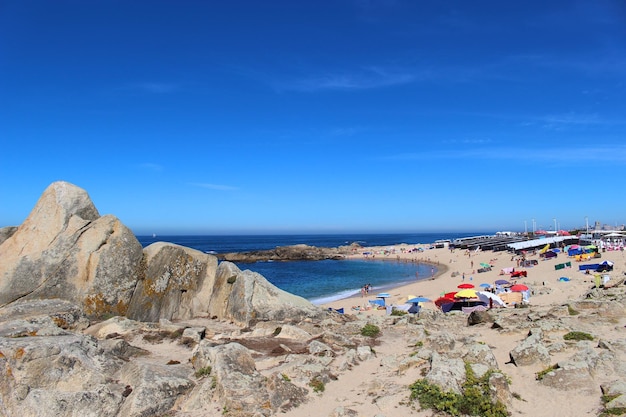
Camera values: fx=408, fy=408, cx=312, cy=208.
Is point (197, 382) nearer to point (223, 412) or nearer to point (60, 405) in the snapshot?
point (223, 412)

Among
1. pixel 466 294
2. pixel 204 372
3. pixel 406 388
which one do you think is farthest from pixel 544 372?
pixel 466 294

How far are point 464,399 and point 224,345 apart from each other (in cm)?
656

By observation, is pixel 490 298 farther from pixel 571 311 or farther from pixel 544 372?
pixel 544 372

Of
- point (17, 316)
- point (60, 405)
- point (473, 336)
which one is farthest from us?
point (473, 336)

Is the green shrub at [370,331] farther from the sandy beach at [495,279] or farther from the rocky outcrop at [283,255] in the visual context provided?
the rocky outcrop at [283,255]

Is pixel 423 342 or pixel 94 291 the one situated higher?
pixel 94 291

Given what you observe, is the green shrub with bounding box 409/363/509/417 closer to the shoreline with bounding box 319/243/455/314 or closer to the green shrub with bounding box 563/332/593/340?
the green shrub with bounding box 563/332/593/340

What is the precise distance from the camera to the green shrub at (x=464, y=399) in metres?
8.97

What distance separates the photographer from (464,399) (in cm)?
929

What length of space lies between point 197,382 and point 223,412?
1677 millimetres

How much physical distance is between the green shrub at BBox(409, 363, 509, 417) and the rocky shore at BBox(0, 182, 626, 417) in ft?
0.20

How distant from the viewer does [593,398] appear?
31.6 ft

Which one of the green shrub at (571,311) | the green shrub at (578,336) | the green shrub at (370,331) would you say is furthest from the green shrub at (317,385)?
the green shrub at (571,311)

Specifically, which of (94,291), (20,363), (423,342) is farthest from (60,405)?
(423,342)
